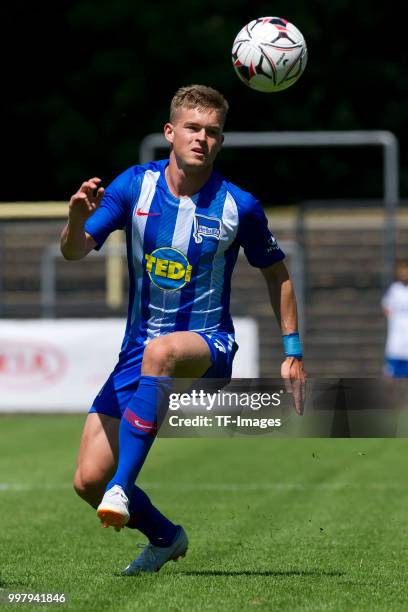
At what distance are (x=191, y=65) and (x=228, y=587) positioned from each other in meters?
29.6

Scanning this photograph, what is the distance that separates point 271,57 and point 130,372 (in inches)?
68.4

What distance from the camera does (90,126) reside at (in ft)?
114

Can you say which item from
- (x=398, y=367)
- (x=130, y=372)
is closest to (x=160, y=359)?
(x=130, y=372)

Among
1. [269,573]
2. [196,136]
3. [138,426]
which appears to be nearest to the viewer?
[138,426]

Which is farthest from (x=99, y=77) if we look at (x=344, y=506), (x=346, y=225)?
(x=344, y=506)

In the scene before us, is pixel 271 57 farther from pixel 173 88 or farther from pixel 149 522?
pixel 173 88

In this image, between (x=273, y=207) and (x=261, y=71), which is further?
(x=273, y=207)

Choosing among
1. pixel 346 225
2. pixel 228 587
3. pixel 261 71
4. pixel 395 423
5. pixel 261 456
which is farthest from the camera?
pixel 346 225

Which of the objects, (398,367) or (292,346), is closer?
(292,346)

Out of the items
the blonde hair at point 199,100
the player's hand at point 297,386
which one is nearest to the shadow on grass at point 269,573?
the player's hand at point 297,386

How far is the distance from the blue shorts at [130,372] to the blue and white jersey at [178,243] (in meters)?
0.06

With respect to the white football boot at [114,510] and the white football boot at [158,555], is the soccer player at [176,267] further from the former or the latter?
the white football boot at [158,555]

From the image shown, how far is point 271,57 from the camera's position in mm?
7074

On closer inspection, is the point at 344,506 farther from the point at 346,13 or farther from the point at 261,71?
the point at 346,13
